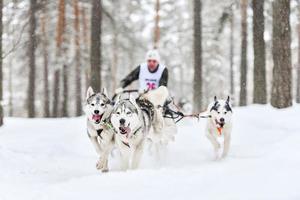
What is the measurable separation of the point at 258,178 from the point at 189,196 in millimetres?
986

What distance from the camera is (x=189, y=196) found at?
4.88m

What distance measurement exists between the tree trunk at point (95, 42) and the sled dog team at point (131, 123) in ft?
21.6

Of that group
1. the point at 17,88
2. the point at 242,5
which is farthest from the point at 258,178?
Answer: the point at 17,88

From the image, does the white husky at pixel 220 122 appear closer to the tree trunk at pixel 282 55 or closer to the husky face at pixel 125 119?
the husky face at pixel 125 119

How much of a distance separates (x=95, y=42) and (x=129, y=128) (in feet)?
28.3

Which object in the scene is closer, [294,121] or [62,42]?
[294,121]

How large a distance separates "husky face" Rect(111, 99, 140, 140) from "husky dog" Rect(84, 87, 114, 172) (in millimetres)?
564

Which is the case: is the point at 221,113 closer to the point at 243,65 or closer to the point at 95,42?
the point at 95,42

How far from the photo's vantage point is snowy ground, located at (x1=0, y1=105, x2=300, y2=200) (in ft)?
16.7

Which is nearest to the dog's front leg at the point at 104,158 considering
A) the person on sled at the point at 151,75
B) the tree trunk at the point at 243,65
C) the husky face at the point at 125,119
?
the husky face at the point at 125,119

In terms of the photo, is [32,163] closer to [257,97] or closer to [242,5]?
[257,97]

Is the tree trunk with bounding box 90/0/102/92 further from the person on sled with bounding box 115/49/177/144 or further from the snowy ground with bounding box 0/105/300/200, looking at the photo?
the person on sled with bounding box 115/49/177/144

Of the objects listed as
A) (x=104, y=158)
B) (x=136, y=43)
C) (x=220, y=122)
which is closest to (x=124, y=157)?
(x=104, y=158)

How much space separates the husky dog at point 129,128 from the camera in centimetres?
619
